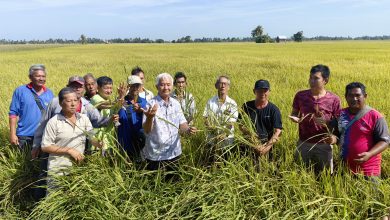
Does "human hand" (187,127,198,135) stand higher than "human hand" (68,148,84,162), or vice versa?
"human hand" (187,127,198,135)

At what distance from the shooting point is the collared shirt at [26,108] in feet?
13.4

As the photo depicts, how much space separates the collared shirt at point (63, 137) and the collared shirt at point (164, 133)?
657 mm

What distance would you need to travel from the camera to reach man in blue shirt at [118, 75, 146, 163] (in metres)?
3.54

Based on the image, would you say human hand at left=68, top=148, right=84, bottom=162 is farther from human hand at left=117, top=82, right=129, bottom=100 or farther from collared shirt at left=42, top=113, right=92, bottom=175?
human hand at left=117, top=82, right=129, bottom=100

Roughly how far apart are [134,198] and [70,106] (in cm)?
107

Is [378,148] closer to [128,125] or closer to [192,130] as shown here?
[192,130]

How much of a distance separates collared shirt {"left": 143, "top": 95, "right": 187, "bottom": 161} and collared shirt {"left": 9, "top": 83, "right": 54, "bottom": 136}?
179 centimetres

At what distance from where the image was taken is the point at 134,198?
3.04 meters

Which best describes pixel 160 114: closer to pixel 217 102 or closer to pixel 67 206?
pixel 217 102

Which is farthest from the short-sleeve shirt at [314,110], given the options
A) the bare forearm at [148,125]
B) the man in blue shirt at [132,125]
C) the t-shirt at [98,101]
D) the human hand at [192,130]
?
the t-shirt at [98,101]

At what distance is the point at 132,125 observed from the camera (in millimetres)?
3574

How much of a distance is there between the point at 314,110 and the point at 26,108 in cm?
347

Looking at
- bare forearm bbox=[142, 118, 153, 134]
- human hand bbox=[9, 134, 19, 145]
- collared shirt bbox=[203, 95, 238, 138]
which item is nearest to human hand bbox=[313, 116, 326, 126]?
collared shirt bbox=[203, 95, 238, 138]

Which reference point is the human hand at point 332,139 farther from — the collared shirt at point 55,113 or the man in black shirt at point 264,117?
the collared shirt at point 55,113
